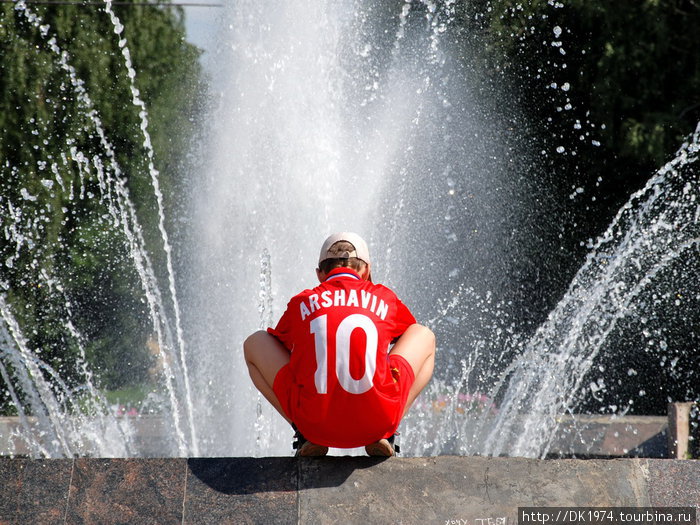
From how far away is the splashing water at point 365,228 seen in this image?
658cm

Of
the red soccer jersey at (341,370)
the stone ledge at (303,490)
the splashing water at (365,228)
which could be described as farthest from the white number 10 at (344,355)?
the splashing water at (365,228)

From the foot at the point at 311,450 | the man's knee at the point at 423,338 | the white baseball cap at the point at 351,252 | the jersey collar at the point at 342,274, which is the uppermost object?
the white baseball cap at the point at 351,252

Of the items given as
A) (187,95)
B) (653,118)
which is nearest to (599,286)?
(653,118)

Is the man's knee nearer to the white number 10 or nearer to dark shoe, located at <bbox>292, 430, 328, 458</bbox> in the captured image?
the white number 10

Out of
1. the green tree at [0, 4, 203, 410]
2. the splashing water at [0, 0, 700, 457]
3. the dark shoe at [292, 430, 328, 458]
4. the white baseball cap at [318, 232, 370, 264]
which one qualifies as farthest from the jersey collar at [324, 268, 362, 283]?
the green tree at [0, 4, 203, 410]

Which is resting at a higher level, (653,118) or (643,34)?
(643,34)

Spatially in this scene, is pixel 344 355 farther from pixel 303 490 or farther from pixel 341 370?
pixel 303 490

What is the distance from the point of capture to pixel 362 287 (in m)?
3.04

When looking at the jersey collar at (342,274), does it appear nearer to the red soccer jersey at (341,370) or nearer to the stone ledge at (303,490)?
the red soccer jersey at (341,370)

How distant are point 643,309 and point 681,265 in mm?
797

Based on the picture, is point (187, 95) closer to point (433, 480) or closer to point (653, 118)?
point (653, 118)

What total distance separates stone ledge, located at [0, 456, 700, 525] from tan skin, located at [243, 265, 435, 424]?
24 centimetres

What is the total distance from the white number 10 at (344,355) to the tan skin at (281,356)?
22 cm

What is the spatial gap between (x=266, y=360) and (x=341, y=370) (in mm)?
359
